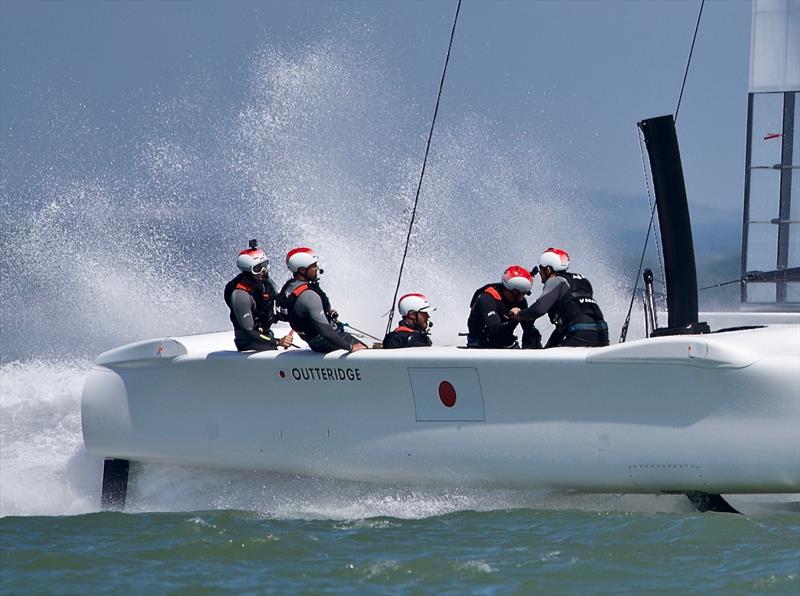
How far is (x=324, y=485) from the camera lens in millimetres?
8195

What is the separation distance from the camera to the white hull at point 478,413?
6930 millimetres

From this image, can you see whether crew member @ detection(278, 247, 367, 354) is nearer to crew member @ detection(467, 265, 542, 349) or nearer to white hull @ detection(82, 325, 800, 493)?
white hull @ detection(82, 325, 800, 493)

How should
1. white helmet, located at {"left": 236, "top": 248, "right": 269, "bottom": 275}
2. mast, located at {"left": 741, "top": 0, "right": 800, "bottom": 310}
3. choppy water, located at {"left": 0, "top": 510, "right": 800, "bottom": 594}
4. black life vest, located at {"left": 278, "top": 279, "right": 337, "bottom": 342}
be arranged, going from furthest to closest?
mast, located at {"left": 741, "top": 0, "right": 800, "bottom": 310} < white helmet, located at {"left": 236, "top": 248, "right": 269, "bottom": 275} < black life vest, located at {"left": 278, "top": 279, "right": 337, "bottom": 342} < choppy water, located at {"left": 0, "top": 510, "right": 800, "bottom": 594}

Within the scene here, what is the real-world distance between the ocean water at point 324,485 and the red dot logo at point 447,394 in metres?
0.49

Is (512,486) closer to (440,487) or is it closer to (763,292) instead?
(440,487)

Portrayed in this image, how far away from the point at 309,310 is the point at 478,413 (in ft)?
4.14

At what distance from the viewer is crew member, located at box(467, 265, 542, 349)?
8.06m

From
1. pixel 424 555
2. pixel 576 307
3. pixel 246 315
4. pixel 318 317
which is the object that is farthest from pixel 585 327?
pixel 246 315

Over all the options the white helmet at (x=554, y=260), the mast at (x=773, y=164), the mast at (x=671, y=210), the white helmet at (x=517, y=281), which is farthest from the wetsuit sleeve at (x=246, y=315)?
the mast at (x=773, y=164)

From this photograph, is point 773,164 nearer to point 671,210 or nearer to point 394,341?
point 671,210

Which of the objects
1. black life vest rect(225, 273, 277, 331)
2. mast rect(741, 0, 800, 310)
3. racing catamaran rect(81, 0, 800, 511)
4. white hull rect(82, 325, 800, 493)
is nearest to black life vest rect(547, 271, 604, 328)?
racing catamaran rect(81, 0, 800, 511)

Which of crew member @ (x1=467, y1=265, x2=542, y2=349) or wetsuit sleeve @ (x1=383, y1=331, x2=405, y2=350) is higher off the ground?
crew member @ (x1=467, y1=265, x2=542, y2=349)

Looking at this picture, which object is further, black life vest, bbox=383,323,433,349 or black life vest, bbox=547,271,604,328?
black life vest, bbox=383,323,433,349

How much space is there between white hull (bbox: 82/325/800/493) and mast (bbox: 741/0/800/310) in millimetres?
3291
